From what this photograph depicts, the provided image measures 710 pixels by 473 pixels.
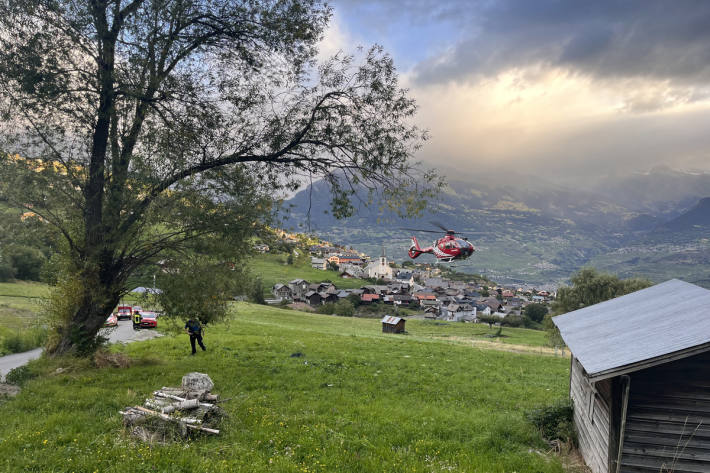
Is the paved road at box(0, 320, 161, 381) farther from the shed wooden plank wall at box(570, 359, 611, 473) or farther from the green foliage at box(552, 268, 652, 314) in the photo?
the green foliage at box(552, 268, 652, 314)

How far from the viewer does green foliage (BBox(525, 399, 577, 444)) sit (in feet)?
44.2

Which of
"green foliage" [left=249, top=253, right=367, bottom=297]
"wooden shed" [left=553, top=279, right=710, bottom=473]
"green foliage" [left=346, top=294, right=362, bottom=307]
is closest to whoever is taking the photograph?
"wooden shed" [left=553, top=279, right=710, bottom=473]

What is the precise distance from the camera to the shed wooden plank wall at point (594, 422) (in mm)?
10175

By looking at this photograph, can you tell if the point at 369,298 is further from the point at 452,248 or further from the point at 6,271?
the point at 452,248

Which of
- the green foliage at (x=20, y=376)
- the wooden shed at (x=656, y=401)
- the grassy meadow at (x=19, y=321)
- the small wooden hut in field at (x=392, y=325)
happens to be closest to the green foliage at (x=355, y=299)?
the small wooden hut in field at (x=392, y=325)

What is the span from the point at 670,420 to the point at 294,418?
10057mm

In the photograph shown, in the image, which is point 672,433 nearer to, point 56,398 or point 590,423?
point 590,423

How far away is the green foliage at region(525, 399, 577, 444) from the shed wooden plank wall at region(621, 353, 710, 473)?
3939 millimetres

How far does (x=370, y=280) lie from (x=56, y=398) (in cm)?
16717

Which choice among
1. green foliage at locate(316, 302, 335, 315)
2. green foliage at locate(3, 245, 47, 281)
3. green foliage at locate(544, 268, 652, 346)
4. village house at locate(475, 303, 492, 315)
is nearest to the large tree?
green foliage at locate(544, 268, 652, 346)

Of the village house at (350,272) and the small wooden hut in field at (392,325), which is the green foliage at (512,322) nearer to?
the small wooden hut in field at (392,325)

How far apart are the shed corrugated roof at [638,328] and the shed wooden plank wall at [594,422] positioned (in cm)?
84

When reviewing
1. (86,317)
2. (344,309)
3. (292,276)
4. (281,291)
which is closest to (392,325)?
(344,309)

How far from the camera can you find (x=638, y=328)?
12.0 m
